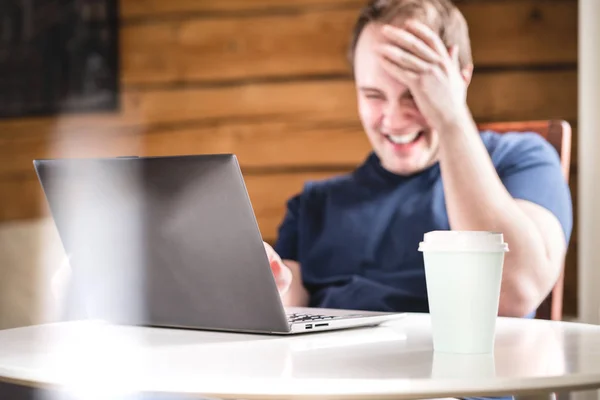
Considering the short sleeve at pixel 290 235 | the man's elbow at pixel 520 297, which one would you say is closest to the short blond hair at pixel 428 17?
the short sleeve at pixel 290 235

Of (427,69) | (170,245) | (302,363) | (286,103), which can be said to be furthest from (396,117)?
(302,363)

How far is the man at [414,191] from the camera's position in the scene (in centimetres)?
156

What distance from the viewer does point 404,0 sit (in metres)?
1.93

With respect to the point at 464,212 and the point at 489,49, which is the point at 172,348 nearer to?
the point at 464,212

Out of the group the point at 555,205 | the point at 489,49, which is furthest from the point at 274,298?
the point at 489,49

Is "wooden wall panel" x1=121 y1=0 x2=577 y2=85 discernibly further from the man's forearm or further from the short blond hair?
the man's forearm

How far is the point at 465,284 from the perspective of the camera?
2.60 feet

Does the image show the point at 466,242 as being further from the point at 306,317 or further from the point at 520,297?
the point at 520,297

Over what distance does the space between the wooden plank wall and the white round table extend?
1266 millimetres

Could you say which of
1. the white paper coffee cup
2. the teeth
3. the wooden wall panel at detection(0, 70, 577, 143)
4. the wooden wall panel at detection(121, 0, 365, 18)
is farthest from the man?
the white paper coffee cup

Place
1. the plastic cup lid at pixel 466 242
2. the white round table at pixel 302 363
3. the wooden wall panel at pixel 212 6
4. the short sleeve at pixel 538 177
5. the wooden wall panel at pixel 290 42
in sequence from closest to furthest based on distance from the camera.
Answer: the white round table at pixel 302 363, the plastic cup lid at pixel 466 242, the short sleeve at pixel 538 177, the wooden wall panel at pixel 290 42, the wooden wall panel at pixel 212 6

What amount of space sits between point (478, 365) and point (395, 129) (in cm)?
116

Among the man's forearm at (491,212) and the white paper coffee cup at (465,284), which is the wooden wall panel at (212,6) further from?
the white paper coffee cup at (465,284)

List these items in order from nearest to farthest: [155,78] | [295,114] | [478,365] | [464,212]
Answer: [478,365], [464,212], [295,114], [155,78]
